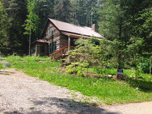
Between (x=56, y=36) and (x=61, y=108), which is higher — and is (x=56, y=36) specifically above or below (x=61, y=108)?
above

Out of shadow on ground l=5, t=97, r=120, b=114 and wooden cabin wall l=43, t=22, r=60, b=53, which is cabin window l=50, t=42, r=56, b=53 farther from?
shadow on ground l=5, t=97, r=120, b=114

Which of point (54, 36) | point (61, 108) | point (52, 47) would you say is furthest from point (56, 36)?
point (61, 108)

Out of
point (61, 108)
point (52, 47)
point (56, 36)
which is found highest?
point (56, 36)

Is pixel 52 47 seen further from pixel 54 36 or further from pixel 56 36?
pixel 56 36

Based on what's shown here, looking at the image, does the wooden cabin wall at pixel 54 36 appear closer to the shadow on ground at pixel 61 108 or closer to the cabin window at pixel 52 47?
the cabin window at pixel 52 47

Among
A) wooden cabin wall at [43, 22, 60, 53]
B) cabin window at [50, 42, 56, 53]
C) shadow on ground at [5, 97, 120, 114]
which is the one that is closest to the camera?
shadow on ground at [5, 97, 120, 114]

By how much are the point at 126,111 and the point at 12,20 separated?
28471 millimetres

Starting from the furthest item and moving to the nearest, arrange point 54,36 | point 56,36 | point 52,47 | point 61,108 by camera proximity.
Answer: point 52,47
point 54,36
point 56,36
point 61,108

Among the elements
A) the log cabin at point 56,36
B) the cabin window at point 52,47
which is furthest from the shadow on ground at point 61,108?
the cabin window at point 52,47

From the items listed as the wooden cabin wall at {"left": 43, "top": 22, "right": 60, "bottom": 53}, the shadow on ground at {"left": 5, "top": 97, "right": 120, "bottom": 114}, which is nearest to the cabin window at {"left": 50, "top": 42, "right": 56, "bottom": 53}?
the wooden cabin wall at {"left": 43, "top": 22, "right": 60, "bottom": 53}

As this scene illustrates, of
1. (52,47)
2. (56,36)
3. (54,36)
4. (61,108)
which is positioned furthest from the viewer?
(52,47)

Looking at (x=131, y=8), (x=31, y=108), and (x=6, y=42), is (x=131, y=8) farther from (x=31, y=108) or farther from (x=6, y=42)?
(x=6, y=42)

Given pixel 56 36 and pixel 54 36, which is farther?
pixel 54 36

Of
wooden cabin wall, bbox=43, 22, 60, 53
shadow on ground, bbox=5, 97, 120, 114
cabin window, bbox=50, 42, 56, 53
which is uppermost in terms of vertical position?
wooden cabin wall, bbox=43, 22, 60, 53
